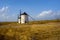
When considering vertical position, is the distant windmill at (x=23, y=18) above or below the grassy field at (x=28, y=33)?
above

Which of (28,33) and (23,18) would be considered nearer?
(28,33)

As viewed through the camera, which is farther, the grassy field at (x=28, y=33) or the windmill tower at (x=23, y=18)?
the windmill tower at (x=23, y=18)

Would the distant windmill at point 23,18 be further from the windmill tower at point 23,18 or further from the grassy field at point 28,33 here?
the grassy field at point 28,33

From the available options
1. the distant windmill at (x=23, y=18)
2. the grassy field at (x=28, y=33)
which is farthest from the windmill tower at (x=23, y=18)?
the grassy field at (x=28, y=33)

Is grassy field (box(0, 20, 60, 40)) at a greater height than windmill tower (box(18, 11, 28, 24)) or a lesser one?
lesser

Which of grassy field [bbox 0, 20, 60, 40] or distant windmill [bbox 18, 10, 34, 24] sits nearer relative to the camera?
grassy field [bbox 0, 20, 60, 40]

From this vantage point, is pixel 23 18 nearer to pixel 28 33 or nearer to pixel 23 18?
pixel 23 18

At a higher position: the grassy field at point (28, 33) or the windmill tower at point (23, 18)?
the windmill tower at point (23, 18)

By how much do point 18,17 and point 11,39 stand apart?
99.2ft

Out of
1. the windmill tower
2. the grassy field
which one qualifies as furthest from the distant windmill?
the grassy field

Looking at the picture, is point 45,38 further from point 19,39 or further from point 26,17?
point 26,17

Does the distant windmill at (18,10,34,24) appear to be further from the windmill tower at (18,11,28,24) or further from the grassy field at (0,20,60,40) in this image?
the grassy field at (0,20,60,40)

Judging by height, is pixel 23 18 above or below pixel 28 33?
above

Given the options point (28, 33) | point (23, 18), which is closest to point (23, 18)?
point (23, 18)
